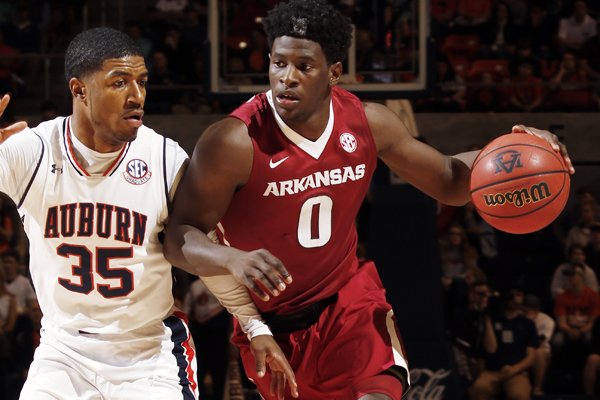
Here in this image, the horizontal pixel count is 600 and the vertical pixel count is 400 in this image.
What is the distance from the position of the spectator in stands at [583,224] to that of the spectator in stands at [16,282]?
4868 millimetres

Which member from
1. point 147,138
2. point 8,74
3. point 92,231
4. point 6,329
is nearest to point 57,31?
point 8,74

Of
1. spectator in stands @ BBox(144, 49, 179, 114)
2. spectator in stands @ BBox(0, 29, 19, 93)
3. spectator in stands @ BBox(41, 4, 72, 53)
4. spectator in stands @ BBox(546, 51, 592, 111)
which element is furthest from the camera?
spectator in stands @ BBox(41, 4, 72, 53)

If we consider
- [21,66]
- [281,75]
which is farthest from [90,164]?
[21,66]

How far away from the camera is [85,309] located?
154 inches

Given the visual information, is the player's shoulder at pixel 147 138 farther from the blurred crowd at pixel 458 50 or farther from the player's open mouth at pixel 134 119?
the blurred crowd at pixel 458 50

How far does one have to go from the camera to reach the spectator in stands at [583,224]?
982 centimetres

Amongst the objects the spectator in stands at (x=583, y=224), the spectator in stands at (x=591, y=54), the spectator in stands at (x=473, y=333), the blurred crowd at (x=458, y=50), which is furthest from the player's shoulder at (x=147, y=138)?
the spectator in stands at (x=591, y=54)

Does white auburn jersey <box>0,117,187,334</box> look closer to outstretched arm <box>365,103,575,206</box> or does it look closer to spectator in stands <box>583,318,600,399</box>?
outstretched arm <box>365,103,575,206</box>

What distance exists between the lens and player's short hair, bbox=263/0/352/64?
13.4 feet

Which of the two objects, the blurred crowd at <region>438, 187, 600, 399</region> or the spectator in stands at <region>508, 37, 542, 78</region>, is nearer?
the blurred crowd at <region>438, 187, 600, 399</region>

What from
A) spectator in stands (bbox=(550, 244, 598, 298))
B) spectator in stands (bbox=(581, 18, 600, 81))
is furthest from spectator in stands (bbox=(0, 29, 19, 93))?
spectator in stands (bbox=(581, 18, 600, 81))

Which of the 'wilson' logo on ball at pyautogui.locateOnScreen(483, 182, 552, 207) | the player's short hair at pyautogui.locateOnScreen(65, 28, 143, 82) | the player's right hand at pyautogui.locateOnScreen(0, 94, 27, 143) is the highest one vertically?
the player's short hair at pyautogui.locateOnScreen(65, 28, 143, 82)

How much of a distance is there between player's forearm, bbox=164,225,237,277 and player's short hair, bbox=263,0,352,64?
84cm

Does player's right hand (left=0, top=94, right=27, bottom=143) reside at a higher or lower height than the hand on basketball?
higher
